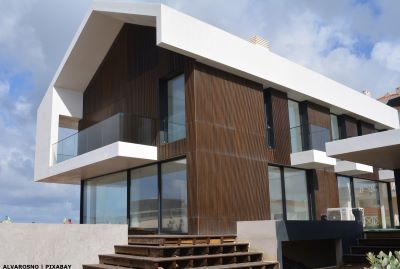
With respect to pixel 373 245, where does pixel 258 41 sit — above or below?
above

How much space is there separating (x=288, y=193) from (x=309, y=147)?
1789 millimetres

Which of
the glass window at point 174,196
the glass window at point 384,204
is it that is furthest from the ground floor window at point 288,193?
the glass window at point 384,204

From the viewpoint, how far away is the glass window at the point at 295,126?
52.5 ft

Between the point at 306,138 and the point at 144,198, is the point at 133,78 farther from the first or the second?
the point at 306,138

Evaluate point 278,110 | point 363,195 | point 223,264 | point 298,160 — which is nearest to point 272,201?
point 298,160

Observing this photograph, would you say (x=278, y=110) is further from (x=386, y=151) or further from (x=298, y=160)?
(x=386, y=151)

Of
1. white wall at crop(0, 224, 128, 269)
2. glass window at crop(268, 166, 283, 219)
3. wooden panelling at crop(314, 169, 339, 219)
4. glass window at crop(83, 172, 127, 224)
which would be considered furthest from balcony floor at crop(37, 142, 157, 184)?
wooden panelling at crop(314, 169, 339, 219)

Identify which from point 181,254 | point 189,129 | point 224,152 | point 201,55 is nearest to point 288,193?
point 224,152

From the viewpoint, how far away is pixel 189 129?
12648 mm

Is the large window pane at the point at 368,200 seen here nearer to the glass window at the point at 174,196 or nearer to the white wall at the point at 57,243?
the glass window at the point at 174,196

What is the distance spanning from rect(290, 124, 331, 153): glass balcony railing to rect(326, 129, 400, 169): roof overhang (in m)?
4.44

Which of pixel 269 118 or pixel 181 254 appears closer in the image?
pixel 181 254

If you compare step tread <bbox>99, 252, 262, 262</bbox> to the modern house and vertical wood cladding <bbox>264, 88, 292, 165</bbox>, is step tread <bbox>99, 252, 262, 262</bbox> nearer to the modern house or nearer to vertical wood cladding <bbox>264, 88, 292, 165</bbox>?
the modern house

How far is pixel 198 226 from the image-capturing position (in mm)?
11930
